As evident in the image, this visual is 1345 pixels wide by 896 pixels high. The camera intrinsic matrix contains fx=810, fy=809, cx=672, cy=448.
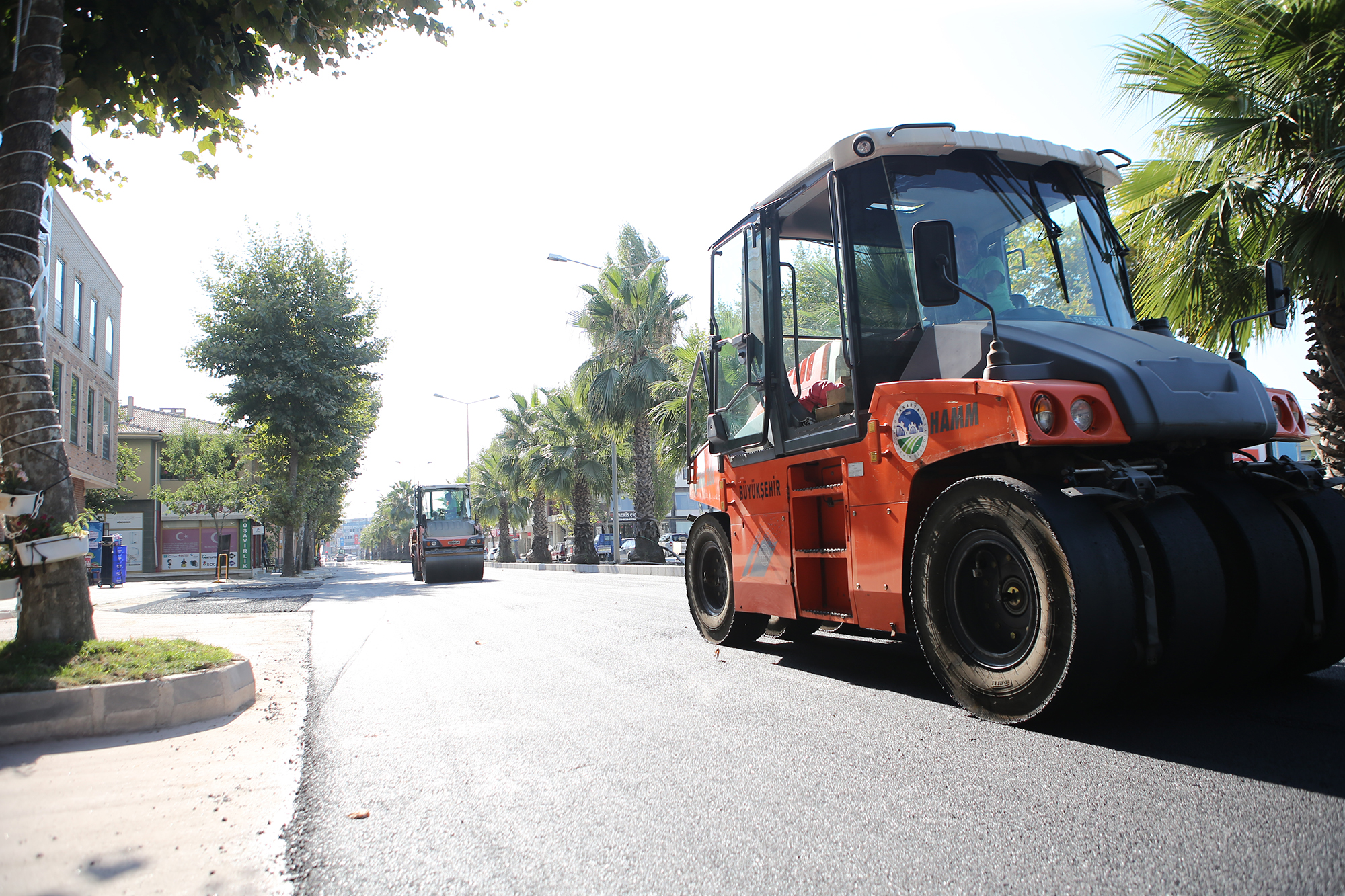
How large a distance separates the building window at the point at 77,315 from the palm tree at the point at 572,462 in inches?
684

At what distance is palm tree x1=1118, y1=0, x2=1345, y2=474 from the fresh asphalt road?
4.72m

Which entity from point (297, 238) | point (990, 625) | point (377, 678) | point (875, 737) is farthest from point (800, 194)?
point (297, 238)

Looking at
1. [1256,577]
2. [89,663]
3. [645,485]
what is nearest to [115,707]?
[89,663]

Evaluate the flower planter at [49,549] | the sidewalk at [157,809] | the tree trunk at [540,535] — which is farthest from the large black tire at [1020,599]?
the tree trunk at [540,535]

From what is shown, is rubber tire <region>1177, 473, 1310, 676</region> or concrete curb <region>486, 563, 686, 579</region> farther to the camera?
concrete curb <region>486, 563, 686, 579</region>

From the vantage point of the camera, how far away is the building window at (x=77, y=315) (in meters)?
25.9

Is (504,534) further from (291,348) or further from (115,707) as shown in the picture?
(115,707)

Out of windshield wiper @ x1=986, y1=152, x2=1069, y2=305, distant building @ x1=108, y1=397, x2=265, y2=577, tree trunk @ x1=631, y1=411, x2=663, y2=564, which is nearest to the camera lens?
windshield wiper @ x1=986, y1=152, x2=1069, y2=305

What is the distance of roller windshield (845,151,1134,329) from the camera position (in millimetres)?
4578

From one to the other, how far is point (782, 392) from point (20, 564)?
487 centimetres

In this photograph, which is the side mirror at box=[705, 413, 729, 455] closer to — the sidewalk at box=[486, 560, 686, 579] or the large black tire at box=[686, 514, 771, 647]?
the large black tire at box=[686, 514, 771, 647]

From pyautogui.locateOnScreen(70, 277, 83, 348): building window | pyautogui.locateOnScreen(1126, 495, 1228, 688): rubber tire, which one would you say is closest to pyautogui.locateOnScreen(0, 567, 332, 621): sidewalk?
pyautogui.locateOnScreen(70, 277, 83, 348): building window

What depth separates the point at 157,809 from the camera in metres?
3.09

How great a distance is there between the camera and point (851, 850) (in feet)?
7.97
